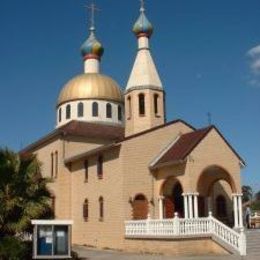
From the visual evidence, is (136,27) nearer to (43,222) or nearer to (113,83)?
(113,83)

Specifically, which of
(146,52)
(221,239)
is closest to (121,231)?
(221,239)

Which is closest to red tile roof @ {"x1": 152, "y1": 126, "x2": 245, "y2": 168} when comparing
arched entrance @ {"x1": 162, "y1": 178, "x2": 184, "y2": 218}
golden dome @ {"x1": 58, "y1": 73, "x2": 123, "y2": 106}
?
arched entrance @ {"x1": 162, "y1": 178, "x2": 184, "y2": 218}

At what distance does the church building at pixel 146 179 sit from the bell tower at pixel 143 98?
0.21 ft

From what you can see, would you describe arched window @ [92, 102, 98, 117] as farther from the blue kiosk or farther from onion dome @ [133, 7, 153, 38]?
the blue kiosk

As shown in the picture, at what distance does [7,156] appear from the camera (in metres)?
25.0

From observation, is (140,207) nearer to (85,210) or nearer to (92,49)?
(85,210)

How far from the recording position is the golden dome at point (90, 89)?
4444 cm

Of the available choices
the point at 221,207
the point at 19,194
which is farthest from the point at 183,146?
the point at 19,194

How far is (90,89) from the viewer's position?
44531 mm

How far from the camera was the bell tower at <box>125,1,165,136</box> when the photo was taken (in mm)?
34344

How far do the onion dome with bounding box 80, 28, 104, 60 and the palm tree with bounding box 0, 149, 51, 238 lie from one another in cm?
2424

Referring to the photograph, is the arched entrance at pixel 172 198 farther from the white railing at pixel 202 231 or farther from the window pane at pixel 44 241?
the window pane at pixel 44 241

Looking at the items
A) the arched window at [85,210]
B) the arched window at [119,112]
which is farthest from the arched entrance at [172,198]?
the arched window at [119,112]

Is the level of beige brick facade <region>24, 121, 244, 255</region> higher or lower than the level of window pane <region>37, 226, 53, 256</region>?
higher
